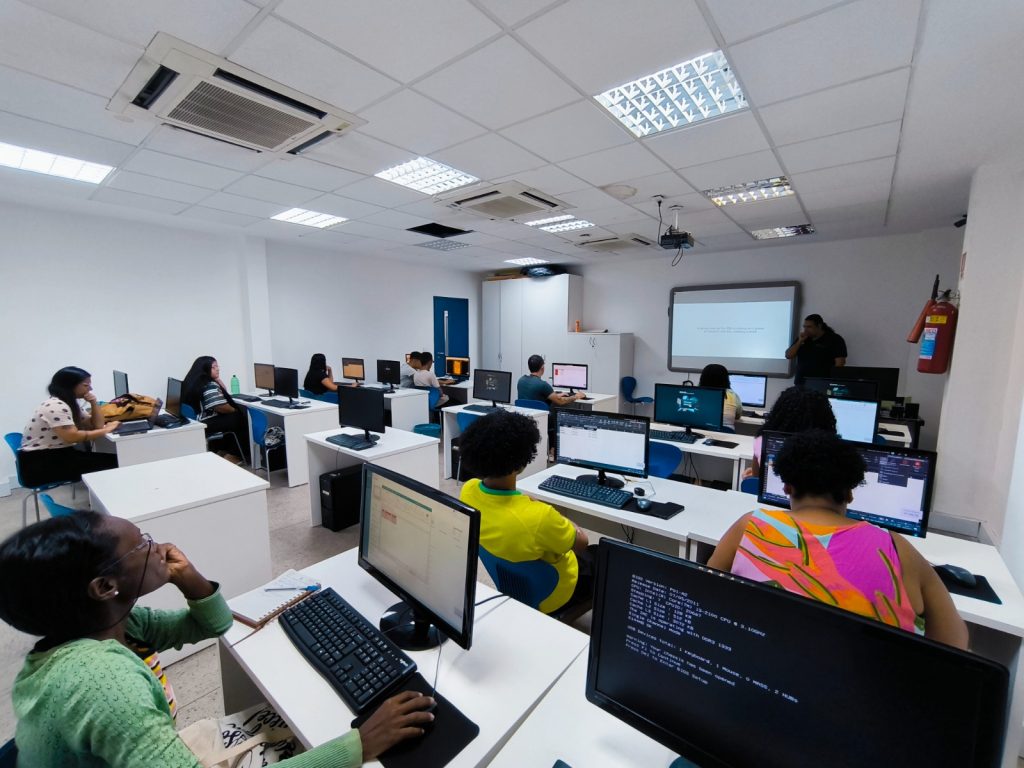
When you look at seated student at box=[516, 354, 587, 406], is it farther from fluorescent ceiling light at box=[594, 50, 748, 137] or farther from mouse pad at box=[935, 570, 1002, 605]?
mouse pad at box=[935, 570, 1002, 605]

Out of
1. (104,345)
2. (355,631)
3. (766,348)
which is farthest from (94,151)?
(766,348)

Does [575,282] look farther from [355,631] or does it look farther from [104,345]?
[355,631]

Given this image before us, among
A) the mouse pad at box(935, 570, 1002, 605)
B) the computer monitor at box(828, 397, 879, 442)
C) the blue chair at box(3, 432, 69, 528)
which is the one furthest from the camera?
the blue chair at box(3, 432, 69, 528)

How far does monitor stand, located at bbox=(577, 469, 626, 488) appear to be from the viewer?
100 inches

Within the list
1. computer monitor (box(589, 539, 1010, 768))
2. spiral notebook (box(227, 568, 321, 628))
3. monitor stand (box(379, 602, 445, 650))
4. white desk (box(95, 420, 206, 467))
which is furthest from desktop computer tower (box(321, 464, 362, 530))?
computer monitor (box(589, 539, 1010, 768))

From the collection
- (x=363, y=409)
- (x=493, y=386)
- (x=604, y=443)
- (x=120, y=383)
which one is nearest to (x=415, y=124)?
(x=363, y=409)

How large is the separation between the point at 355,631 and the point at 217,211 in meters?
4.81

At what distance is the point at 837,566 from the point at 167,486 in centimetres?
277

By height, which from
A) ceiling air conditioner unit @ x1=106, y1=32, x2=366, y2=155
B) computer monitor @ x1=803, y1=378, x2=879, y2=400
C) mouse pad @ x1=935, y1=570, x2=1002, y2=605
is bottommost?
mouse pad @ x1=935, y1=570, x2=1002, y2=605

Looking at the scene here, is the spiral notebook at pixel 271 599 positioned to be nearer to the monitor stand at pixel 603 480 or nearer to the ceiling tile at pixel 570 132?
the monitor stand at pixel 603 480

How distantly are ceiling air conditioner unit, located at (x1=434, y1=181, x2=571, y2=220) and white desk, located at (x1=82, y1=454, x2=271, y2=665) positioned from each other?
2.83m

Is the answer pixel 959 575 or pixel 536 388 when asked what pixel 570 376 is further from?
pixel 959 575

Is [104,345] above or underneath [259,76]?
underneath

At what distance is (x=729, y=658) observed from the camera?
74 centimetres
